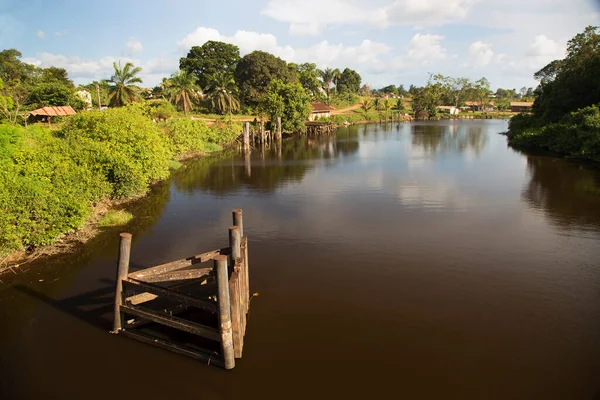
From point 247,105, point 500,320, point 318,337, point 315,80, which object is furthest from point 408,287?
point 315,80

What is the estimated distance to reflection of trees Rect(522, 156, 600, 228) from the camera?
1977 cm

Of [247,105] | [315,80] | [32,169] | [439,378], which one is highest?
[315,80]

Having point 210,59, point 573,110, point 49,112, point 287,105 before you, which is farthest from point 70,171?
point 210,59

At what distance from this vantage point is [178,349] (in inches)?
379

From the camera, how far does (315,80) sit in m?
89.9

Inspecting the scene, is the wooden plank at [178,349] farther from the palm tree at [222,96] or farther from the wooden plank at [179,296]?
the palm tree at [222,96]

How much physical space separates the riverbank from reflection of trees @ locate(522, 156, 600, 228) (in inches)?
800

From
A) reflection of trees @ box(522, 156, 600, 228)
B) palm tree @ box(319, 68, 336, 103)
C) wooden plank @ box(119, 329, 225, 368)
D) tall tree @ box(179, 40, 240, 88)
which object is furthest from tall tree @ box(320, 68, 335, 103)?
wooden plank @ box(119, 329, 225, 368)

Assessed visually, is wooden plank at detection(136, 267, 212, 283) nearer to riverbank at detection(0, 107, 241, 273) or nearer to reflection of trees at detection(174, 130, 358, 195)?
riverbank at detection(0, 107, 241, 273)

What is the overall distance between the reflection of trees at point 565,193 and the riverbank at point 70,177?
2033cm

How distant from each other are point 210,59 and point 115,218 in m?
74.6

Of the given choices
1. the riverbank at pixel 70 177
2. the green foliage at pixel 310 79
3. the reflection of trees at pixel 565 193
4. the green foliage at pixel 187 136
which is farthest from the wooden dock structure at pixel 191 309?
the green foliage at pixel 310 79

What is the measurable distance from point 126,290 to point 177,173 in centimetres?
2271

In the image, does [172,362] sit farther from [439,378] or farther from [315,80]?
[315,80]
